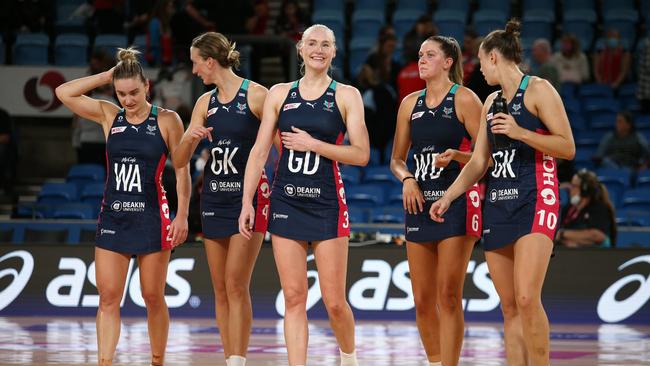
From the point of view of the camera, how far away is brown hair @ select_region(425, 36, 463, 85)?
25.2 feet

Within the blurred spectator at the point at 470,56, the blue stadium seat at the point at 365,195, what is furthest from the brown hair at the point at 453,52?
the blue stadium seat at the point at 365,195

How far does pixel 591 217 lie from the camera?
13.0m

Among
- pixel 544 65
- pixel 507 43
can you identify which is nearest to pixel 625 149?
pixel 544 65

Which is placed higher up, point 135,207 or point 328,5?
point 328,5

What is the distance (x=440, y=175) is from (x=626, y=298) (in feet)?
16.7

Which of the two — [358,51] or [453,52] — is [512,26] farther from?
[358,51]

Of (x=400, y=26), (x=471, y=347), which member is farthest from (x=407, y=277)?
(x=400, y=26)

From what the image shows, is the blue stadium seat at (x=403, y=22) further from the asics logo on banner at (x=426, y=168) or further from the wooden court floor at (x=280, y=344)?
the asics logo on banner at (x=426, y=168)

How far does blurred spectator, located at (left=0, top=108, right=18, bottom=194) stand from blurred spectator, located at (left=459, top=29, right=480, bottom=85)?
661 centimetres

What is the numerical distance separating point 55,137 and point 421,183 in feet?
39.7

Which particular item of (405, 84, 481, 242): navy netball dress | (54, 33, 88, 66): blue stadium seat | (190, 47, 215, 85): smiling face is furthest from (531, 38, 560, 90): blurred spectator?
(190, 47, 215, 85): smiling face

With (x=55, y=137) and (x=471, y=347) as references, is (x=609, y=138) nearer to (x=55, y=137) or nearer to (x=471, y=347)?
(x=471, y=347)

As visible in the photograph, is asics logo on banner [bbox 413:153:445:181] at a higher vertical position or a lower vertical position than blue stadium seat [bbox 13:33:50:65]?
lower

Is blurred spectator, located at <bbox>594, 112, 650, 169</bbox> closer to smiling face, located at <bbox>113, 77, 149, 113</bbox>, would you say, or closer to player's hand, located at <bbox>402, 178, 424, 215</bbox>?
player's hand, located at <bbox>402, 178, 424, 215</bbox>
